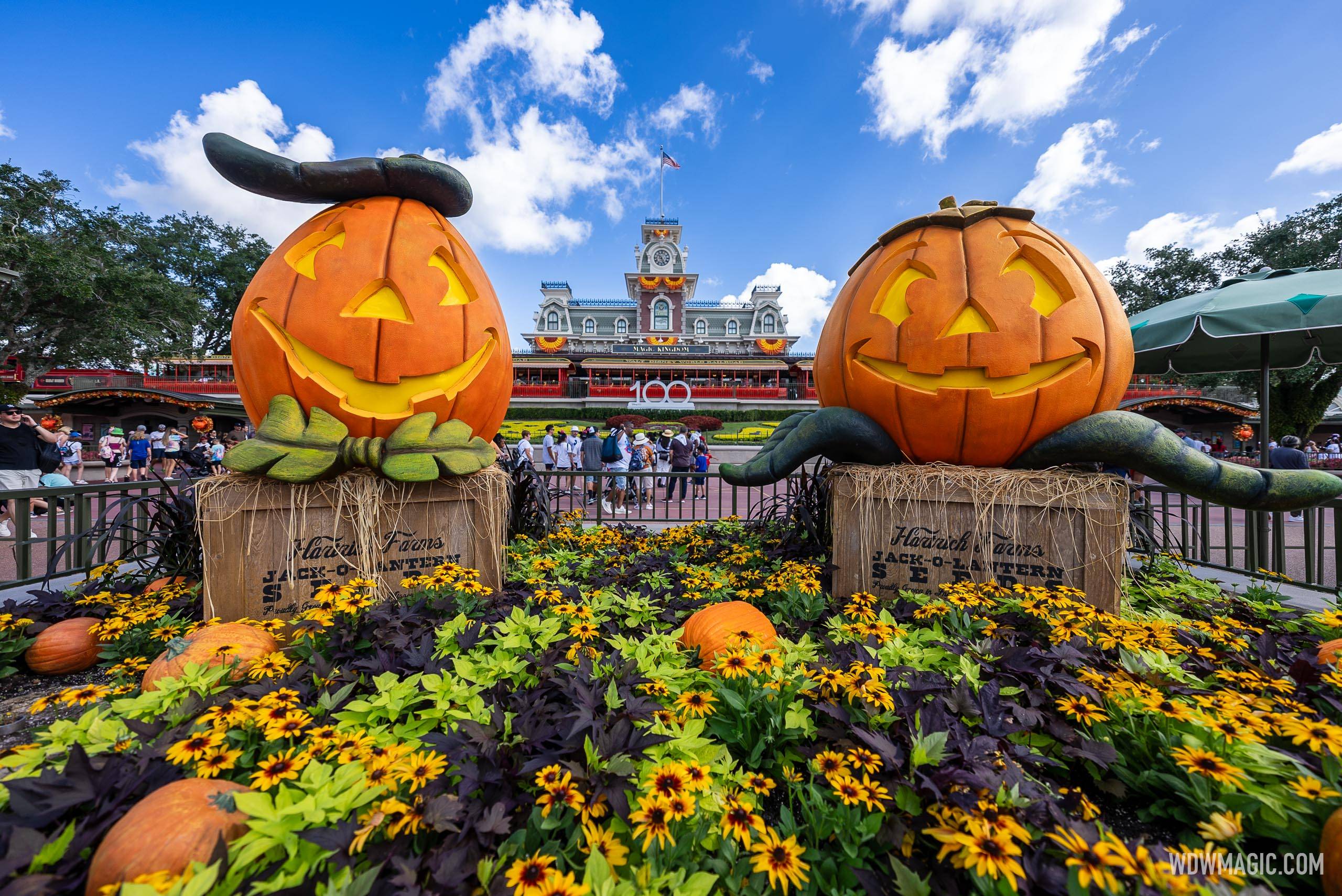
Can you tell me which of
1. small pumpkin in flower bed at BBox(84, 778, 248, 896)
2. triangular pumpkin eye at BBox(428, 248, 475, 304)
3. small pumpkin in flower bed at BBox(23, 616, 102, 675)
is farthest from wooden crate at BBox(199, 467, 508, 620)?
small pumpkin in flower bed at BBox(84, 778, 248, 896)

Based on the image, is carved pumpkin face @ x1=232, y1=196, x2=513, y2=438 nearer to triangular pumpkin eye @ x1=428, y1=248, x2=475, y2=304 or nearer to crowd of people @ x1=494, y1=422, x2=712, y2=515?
triangular pumpkin eye @ x1=428, y1=248, x2=475, y2=304

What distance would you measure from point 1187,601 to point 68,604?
624 centimetres

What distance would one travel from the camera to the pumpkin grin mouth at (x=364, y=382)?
8.57ft

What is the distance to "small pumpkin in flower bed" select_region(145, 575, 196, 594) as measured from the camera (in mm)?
2859

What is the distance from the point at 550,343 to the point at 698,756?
3948cm

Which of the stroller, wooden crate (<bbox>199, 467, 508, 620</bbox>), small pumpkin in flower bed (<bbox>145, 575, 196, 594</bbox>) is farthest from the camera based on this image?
the stroller

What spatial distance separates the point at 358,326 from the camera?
2.60m

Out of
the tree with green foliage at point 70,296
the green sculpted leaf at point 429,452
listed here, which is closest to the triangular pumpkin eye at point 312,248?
the green sculpted leaf at point 429,452

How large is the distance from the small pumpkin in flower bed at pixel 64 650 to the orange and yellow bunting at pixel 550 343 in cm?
3754

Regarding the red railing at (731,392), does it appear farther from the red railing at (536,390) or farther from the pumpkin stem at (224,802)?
the pumpkin stem at (224,802)

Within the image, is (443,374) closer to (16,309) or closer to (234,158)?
(234,158)

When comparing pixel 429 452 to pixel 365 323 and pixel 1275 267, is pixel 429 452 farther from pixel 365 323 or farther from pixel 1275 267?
pixel 1275 267

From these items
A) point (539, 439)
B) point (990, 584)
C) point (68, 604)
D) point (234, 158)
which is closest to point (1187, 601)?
point (990, 584)

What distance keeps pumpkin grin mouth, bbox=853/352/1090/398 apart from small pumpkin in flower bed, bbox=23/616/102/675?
4.36 metres
